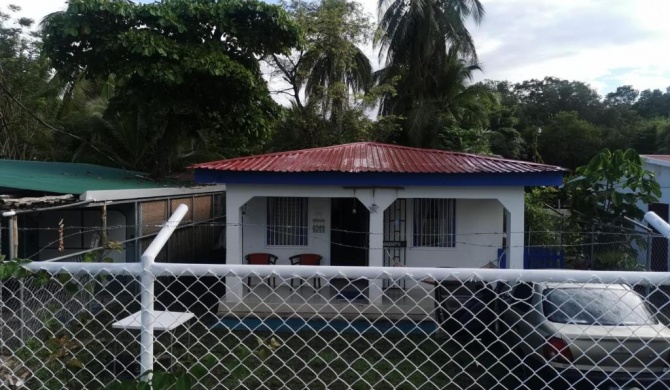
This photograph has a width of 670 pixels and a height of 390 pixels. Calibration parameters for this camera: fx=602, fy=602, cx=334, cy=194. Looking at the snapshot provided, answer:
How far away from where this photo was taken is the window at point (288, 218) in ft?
41.7

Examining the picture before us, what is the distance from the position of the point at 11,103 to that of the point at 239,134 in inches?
411

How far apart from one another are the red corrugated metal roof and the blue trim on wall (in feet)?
0.31

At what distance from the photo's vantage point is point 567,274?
1828mm

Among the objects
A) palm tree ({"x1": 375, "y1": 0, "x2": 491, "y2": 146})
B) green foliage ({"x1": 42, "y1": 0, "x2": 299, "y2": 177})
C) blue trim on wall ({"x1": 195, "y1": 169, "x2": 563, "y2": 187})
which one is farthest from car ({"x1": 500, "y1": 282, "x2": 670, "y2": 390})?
palm tree ({"x1": 375, "y1": 0, "x2": 491, "y2": 146})

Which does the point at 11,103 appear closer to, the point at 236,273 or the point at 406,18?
the point at 406,18

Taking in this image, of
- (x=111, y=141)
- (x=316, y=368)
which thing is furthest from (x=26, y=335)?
(x=111, y=141)

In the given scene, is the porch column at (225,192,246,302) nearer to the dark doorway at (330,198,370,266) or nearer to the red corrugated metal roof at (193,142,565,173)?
the red corrugated metal roof at (193,142,565,173)

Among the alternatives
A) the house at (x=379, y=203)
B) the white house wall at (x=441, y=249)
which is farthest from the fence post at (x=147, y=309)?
the white house wall at (x=441, y=249)

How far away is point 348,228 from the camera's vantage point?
1473 centimetres

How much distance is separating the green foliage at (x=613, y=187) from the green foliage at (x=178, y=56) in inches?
319

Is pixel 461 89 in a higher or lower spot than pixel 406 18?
lower

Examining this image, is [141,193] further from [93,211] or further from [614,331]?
[614,331]

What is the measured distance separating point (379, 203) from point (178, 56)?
645 centimetres

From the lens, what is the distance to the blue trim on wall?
411 inches
